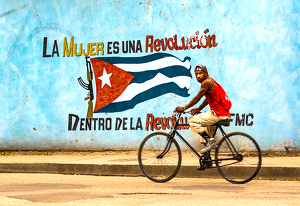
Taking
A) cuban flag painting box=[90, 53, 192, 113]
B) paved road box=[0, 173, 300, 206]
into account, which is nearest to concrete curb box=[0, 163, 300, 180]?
paved road box=[0, 173, 300, 206]

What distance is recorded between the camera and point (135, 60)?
9.49m

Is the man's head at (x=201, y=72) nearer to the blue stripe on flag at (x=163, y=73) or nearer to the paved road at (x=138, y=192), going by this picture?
the paved road at (x=138, y=192)

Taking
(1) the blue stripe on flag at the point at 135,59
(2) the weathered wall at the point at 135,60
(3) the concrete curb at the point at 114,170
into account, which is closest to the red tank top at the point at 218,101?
(3) the concrete curb at the point at 114,170

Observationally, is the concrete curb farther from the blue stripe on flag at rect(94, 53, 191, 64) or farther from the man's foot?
the blue stripe on flag at rect(94, 53, 191, 64)

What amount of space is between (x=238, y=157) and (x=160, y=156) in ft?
3.79

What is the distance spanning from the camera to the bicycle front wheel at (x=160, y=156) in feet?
19.4

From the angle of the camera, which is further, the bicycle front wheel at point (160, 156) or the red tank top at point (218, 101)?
the bicycle front wheel at point (160, 156)

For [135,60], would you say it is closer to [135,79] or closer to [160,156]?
[135,79]

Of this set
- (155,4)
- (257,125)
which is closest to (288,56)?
(257,125)

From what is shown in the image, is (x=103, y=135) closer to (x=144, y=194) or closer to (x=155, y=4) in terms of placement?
(x=155, y=4)

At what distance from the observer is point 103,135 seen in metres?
9.54

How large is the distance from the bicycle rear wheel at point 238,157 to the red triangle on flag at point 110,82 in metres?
4.21

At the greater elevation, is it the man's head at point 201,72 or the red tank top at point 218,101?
the man's head at point 201,72

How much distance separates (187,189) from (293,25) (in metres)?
5.11
